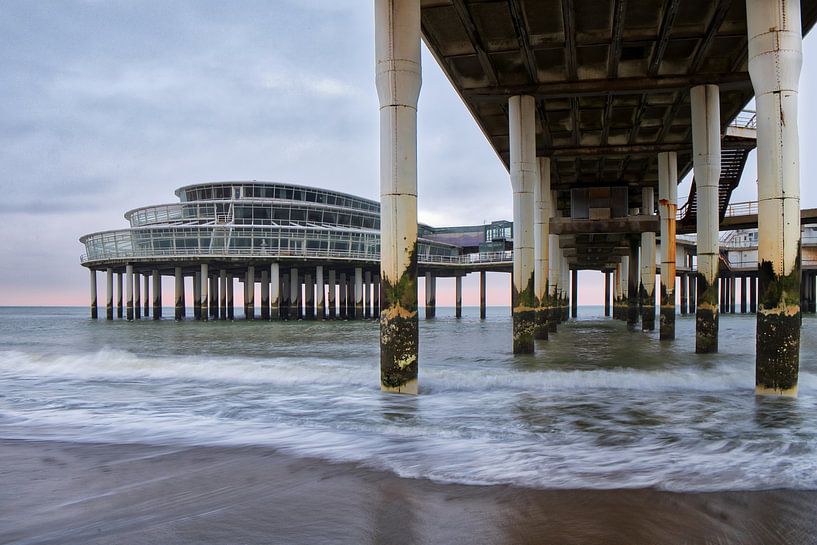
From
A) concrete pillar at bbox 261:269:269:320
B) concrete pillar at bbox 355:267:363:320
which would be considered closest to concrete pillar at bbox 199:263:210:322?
concrete pillar at bbox 261:269:269:320

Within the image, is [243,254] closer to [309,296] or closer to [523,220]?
[309,296]

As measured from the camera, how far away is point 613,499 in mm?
4609

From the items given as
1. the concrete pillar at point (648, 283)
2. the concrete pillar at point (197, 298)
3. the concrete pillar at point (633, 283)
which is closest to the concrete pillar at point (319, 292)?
the concrete pillar at point (197, 298)

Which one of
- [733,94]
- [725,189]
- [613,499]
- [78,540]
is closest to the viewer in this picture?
[78,540]

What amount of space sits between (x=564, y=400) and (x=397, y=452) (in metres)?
4.12

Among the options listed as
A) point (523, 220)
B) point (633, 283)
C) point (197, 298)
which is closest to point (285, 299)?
point (197, 298)

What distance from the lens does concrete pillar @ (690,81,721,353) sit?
1669cm

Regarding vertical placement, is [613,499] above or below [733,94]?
below

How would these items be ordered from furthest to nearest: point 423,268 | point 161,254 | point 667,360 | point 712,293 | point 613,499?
point 423,268 < point 161,254 < point 712,293 < point 667,360 < point 613,499

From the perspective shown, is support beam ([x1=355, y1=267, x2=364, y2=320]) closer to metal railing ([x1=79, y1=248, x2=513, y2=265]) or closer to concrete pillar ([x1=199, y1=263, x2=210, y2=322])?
metal railing ([x1=79, y1=248, x2=513, y2=265])

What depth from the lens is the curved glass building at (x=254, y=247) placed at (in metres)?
54.5

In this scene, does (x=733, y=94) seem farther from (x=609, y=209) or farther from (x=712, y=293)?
(x=609, y=209)

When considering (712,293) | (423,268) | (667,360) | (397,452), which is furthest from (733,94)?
(423,268)

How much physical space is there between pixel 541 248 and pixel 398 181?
51.5 feet
